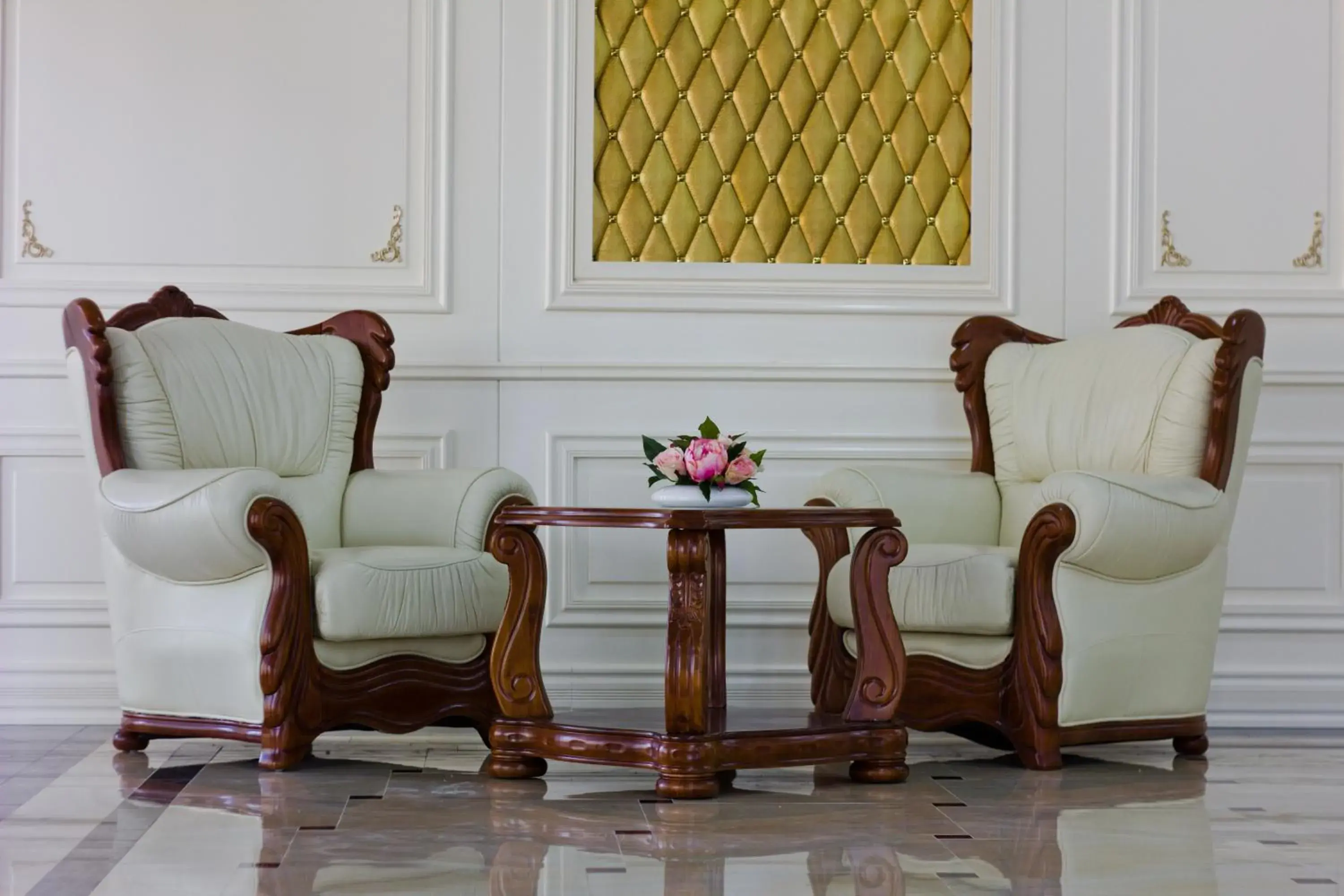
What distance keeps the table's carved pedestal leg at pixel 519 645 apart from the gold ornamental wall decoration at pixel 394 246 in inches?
53.7

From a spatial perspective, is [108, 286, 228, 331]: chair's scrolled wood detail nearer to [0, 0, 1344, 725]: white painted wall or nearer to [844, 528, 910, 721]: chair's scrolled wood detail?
[0, 0, 1344, 725]: white painted wall

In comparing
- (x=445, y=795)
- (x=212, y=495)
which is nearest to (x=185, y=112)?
(x=212, y=495)

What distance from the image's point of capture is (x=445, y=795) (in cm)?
301

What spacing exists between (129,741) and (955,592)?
1981mm

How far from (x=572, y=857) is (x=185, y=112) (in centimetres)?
272

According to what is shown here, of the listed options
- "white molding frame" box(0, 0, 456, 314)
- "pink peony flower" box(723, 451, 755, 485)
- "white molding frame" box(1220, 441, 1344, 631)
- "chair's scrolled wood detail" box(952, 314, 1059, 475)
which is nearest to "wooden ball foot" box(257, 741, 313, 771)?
"pink peony flower" box(723, 451, 755, 485)

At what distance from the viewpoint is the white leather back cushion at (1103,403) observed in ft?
11.8

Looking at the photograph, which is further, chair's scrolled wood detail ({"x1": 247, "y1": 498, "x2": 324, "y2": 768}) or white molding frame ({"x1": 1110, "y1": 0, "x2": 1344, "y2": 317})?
white molding frame ({"x1": 1110, "y1": 0, "x2": 1344, "y2": 317})

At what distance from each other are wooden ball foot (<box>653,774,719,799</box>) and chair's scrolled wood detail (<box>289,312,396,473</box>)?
1.44m

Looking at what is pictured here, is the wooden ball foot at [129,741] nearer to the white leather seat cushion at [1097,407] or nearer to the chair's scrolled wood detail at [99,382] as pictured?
the chair's scrolled wood detail at [99,382]

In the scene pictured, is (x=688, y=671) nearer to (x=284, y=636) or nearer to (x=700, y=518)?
(x=700, y=518)

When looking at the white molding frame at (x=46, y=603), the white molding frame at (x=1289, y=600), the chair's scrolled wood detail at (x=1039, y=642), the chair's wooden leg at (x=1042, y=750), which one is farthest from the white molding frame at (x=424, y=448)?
the white molding frame at (x=1289, y=600)

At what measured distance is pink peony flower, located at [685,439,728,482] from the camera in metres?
3.11

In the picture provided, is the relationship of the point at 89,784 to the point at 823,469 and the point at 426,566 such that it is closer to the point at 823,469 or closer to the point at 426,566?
the point at 426,566
